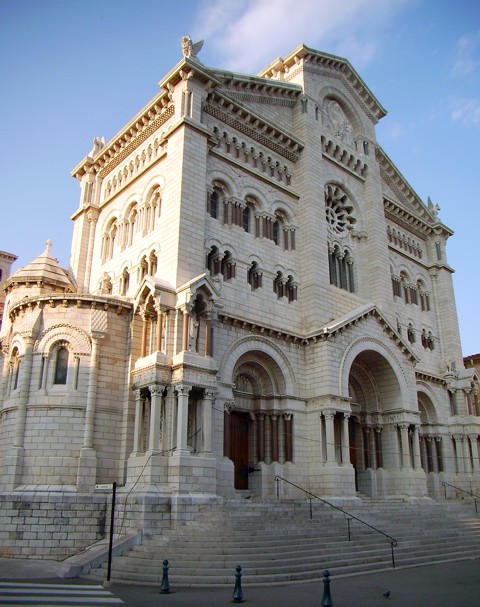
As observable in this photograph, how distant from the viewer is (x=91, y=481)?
2214 centimetres

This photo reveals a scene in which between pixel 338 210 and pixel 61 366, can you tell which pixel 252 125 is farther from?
pixel 61 366

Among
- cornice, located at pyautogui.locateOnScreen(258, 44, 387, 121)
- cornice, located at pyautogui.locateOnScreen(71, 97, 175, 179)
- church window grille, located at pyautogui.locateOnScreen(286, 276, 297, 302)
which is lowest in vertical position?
church window grille, located at pyautogui.locateOnScreen(286, 276, 297, 302)

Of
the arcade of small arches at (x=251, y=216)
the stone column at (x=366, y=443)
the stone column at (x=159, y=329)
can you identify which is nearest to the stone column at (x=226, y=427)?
the stone column at (x=159, y=329)

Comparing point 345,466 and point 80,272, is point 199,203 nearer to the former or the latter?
point 80,272

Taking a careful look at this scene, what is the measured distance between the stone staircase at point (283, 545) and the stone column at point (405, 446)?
488 cm

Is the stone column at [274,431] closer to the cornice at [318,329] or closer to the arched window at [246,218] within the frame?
the cornice at [318,329]

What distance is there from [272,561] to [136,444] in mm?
7670

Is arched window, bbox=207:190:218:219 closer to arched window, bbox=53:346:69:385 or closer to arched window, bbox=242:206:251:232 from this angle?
arched window, bbox=242:206:251:232

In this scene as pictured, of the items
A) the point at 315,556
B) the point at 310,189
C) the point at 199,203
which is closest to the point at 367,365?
the point at 310,189

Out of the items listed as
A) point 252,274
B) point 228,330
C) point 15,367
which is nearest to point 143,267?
point 252,274

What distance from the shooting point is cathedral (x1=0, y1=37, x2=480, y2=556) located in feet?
73.0

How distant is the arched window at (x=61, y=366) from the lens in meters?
24.0

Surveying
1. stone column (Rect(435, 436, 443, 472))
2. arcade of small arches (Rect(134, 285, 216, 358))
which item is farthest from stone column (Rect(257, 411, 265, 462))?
stone column (Rect(435, 436, 443, 472))

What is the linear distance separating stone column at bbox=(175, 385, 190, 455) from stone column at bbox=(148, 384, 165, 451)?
0.76m
